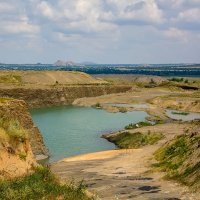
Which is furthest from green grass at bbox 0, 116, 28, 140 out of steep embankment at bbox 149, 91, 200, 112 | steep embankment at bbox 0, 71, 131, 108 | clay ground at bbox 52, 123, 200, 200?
steep embankment at bbox 0, 71, 131, 108

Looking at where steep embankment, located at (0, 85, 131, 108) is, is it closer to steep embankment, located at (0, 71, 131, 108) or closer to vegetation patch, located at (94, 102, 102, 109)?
steep embankment, located at (0, 71, 131, 108)

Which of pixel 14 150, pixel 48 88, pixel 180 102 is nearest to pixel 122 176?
pixel 14 150

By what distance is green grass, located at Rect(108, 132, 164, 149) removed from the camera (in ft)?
171

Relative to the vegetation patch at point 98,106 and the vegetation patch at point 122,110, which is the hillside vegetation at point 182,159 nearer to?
the vegetation patch at point 122,110

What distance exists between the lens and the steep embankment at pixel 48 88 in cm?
10794

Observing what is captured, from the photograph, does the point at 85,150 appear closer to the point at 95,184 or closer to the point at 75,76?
the point at 95,184

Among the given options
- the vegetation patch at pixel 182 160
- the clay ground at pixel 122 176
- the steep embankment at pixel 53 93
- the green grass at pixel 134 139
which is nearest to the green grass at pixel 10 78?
the steep embankment at pixel 53 93

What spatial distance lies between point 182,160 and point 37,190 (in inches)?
654

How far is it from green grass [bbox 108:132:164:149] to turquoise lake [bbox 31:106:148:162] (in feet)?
4.17

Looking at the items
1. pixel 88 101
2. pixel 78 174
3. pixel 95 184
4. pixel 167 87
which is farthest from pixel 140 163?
pixel 167 87

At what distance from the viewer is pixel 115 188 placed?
1056 inches

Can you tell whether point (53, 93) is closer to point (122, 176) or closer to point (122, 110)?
point (122, 110)

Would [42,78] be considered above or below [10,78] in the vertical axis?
Answer: below

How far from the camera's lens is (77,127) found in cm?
7044
